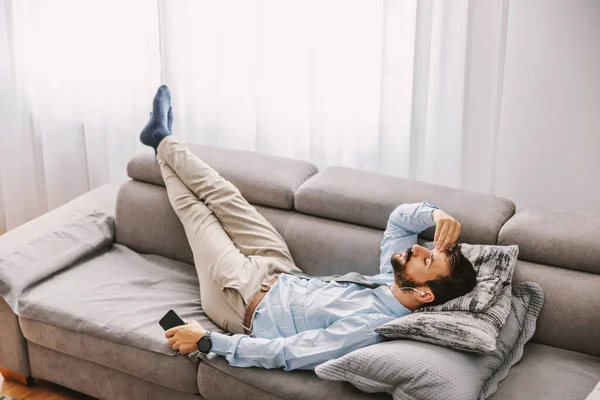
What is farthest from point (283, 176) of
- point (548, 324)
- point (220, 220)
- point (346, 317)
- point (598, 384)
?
point (598, 384)

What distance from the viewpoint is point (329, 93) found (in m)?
3.32

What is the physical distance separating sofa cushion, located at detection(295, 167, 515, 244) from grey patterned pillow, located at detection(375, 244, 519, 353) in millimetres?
127

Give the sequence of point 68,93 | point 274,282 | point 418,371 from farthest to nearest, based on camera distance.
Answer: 1. point 68,93
2. point 274,282
3. point 418,371

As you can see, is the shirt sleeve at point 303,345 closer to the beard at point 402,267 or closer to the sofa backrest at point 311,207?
the beard at point 402,267

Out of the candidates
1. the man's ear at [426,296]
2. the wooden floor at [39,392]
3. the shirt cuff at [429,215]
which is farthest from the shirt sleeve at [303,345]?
the wooden floor at [39,392]

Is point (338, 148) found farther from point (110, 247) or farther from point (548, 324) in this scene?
point (548, 324)

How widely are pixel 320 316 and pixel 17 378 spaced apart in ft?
3.94

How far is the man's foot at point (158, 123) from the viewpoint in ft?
10.1

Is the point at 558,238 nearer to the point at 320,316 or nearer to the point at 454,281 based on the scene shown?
the point at 454,281

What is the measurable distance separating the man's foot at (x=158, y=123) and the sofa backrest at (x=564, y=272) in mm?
1295

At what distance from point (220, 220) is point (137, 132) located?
3.62ft

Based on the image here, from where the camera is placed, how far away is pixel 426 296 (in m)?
2.41

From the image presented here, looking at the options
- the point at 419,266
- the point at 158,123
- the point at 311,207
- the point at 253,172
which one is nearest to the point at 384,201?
the point at 311,207

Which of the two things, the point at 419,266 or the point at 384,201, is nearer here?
the point at 419,266
